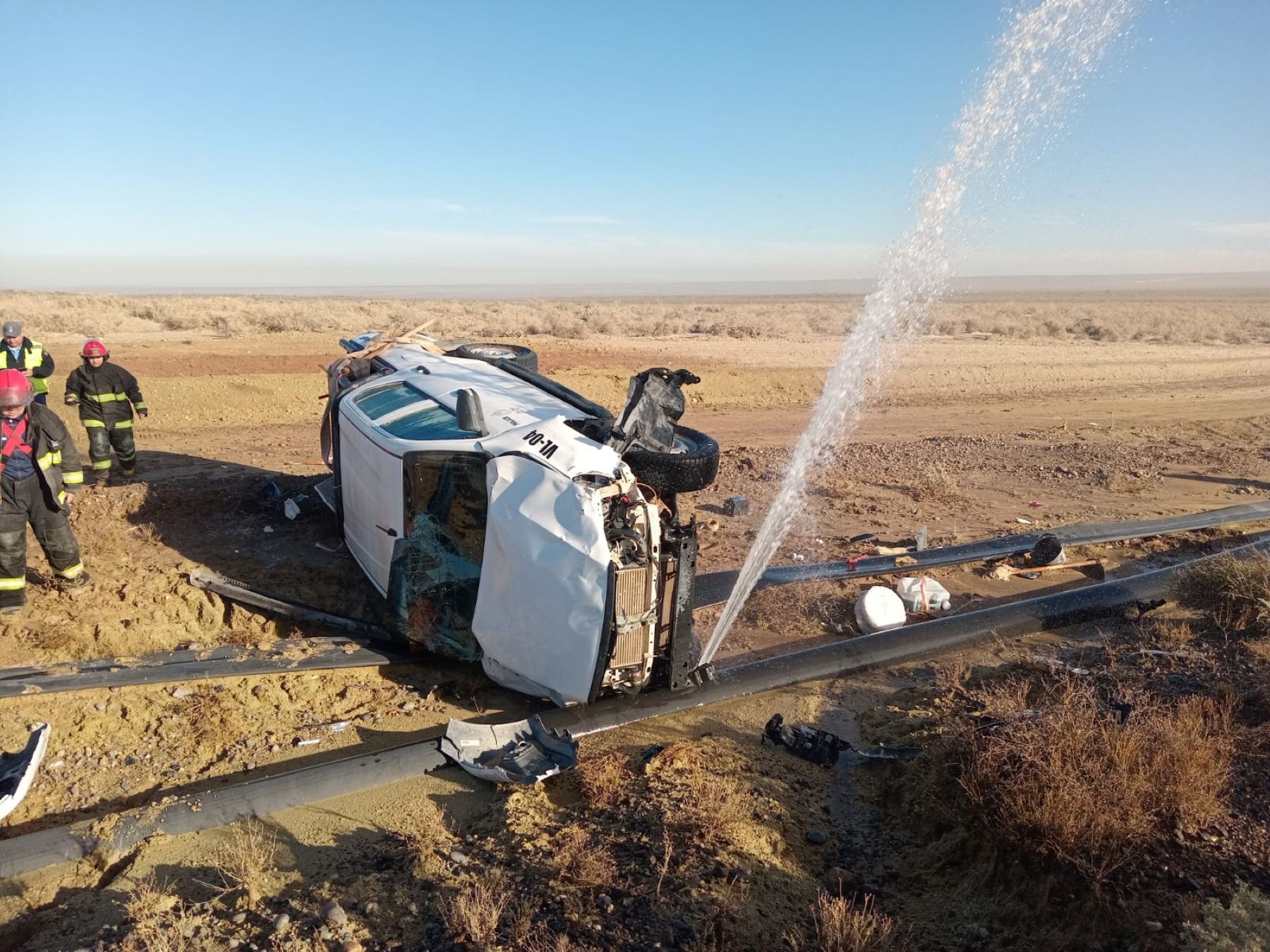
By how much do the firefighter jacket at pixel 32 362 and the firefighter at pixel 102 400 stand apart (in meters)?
0.26

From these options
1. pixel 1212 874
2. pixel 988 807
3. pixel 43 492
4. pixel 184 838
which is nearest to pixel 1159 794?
pixel 1212 874

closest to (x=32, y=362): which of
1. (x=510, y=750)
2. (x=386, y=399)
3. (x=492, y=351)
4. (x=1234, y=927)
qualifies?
(x=492, y=351)

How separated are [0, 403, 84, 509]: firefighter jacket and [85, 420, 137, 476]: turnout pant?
2965 mm

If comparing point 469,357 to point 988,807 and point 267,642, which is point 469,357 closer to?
point 267,642

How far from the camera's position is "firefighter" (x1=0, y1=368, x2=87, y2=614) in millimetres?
6438

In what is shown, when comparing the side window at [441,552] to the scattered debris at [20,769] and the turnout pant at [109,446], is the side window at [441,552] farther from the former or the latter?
the turnout pant at [109,446]

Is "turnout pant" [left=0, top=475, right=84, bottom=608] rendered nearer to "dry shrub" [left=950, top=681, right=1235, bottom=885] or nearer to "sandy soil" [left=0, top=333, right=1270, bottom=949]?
"sandy soil" [left=0, top=333, right=1270, bottom=949]

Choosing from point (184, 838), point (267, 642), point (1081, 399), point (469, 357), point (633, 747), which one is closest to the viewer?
point (184, 838)

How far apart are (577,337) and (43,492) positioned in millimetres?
27152

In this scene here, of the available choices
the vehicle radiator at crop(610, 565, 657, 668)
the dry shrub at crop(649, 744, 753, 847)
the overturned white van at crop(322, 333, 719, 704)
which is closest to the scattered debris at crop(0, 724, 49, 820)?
the overturned white van at crop(322, 333, 719, 704)

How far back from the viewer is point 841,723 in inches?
227

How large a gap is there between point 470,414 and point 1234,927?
4.77 metres

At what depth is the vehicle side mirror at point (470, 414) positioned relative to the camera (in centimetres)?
555

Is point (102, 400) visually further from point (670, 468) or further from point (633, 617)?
point (633, 617)
